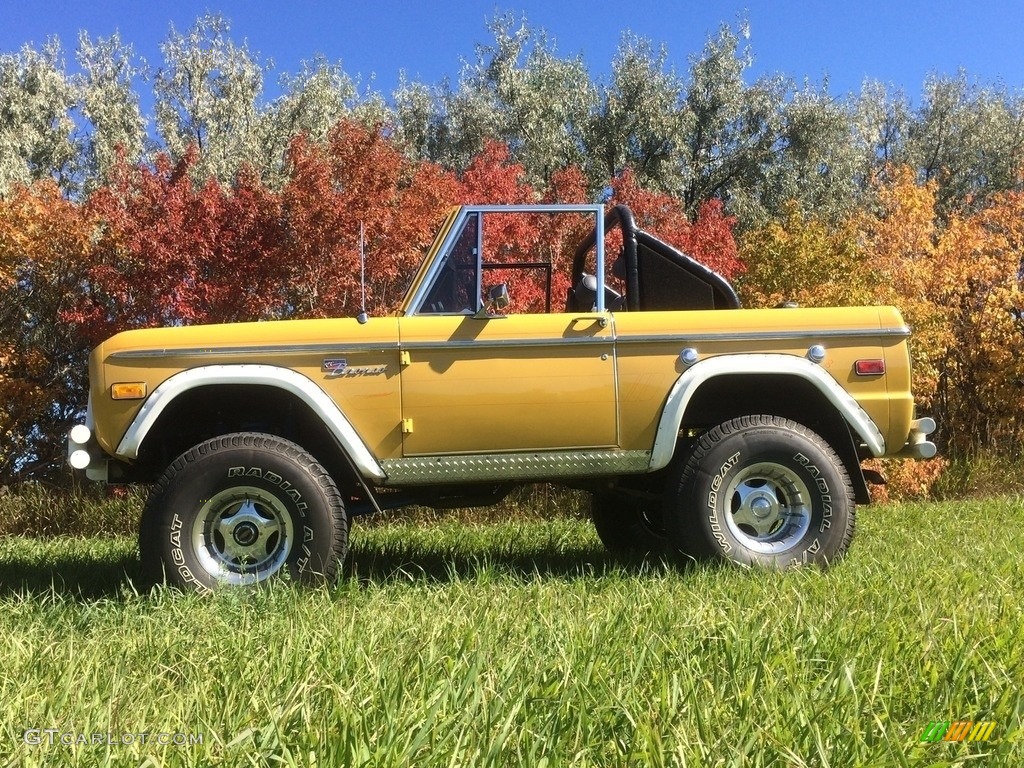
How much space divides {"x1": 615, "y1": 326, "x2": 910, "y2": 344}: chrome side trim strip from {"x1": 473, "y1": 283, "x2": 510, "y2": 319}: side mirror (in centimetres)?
60

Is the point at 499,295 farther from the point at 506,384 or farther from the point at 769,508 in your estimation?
the point at 769,508

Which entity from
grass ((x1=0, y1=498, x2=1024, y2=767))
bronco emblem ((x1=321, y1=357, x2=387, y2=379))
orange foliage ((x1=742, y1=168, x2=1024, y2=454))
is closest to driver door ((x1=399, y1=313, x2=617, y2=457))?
bronco emblem ((x1=321, y1=357, x2=387, y2=379))

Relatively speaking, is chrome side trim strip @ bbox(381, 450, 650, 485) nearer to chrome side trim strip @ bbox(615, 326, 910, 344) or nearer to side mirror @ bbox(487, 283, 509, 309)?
chrome side trim strip @ bbox(615, 326, 910, 344)

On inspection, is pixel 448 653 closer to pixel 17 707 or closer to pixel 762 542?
pixel 17 707

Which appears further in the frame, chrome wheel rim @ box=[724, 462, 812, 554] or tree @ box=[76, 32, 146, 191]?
tree @ box=[76, 32, 146, 191]

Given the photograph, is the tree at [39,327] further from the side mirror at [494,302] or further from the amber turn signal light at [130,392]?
the side mirror at [494,302]

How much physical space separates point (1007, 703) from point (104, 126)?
25746 mm

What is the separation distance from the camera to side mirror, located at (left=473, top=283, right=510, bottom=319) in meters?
3.63

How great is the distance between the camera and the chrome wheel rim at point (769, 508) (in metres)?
3.88

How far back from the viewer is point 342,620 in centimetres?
276

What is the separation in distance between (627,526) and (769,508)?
138 cm

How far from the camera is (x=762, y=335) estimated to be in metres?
3.91

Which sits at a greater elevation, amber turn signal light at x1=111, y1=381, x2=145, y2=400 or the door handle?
the door handle

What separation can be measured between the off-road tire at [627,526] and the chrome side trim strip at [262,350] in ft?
6.33
